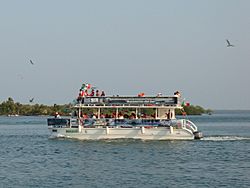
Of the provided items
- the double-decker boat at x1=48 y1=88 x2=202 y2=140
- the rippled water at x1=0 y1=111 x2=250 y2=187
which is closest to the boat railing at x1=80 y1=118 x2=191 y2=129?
the double-decker boat at x1=48 y1=88 x2=202 y2=140

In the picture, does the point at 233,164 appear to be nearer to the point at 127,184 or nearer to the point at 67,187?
the point at 127,184

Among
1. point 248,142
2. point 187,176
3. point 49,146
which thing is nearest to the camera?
point 187,176

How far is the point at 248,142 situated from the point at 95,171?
24011 millimetres

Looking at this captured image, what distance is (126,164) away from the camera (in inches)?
1459

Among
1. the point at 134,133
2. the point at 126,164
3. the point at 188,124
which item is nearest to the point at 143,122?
the point at 134,133

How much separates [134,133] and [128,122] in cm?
110

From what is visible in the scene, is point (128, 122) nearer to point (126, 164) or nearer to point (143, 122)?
point (143, 122)

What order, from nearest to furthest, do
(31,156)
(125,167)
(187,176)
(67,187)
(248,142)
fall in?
(67,187) → (187,176) → (125,167) → (31,156) → (248,142)

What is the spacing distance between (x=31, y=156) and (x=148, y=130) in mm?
11991

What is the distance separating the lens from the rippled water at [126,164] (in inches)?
1204

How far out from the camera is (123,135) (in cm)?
5138

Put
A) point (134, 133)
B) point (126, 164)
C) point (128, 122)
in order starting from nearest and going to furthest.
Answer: point (126, 164) < point (134, 133) < point (128, 122)

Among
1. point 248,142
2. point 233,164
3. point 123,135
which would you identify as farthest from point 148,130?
point 233,164

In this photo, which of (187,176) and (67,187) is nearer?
(67,187)
